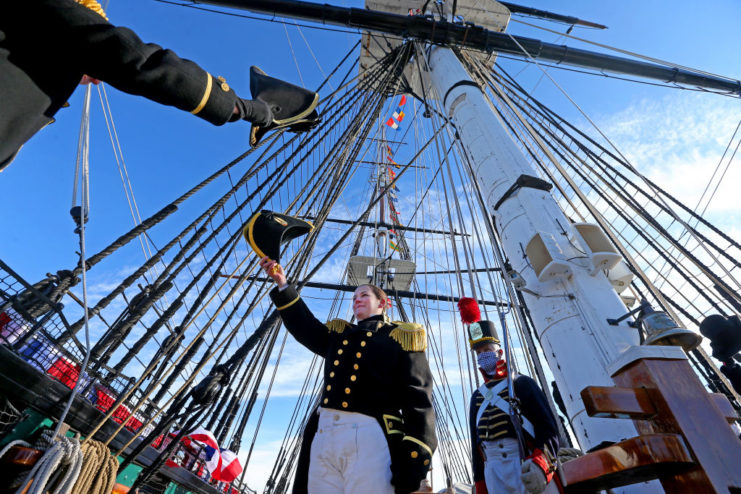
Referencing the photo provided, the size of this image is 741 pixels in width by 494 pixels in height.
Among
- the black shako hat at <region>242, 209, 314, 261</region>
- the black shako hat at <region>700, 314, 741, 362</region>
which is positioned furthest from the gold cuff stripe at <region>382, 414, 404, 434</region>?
the black shako hat at <region>700, 314, 741, 362</region>

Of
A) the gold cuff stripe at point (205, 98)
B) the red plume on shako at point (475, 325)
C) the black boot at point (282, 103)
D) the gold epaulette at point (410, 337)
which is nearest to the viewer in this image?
the gold cuff stripe at point (205, 98)

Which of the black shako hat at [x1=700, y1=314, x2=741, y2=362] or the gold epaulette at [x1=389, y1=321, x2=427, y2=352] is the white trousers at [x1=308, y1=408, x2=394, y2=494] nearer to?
the gold epaulette at [x1=389, y1=321, x2=427, y2=352]

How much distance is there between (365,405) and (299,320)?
57 centimetres

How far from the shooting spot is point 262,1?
16.5 feet

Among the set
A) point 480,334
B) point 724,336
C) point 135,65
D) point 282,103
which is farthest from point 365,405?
point 724,336

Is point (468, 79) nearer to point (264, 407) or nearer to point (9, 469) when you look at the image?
point (9, 469)

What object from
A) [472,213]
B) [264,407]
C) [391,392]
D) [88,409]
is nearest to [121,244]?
[88,409]

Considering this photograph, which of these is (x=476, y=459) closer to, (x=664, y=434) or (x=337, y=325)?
(x=337, y=325)

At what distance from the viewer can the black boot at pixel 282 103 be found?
140 centimetres

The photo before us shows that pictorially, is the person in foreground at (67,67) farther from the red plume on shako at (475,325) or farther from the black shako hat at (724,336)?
the black shako hat at (724,336)

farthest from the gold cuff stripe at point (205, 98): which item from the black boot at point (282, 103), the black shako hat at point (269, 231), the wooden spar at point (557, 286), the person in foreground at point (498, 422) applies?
the wooden spar at point (557, 286)

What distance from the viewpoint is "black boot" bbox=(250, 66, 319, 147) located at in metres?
1.40

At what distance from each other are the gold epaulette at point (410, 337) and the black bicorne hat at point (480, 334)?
0.45 m

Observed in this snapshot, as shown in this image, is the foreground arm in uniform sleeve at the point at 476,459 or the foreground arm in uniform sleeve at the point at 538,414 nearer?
the foreground arm in uniform sleeve at the point at 538,414
